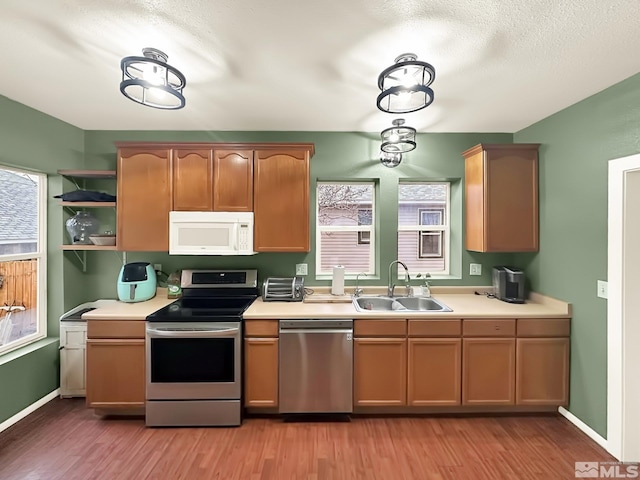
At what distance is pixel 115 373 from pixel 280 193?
1.97 m

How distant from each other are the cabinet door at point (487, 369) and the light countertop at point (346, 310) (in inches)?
9.3

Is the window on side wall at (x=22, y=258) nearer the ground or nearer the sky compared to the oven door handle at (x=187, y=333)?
nearer the sky

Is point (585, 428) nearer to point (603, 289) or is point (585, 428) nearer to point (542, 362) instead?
point (542, 362)

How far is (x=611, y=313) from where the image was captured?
6.79ft

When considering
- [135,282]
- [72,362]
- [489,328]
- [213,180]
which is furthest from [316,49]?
[72,362]

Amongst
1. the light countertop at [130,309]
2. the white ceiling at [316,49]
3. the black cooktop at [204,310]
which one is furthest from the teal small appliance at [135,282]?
the white ceiling at [316,49]

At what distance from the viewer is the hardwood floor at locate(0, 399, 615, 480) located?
6.26ft

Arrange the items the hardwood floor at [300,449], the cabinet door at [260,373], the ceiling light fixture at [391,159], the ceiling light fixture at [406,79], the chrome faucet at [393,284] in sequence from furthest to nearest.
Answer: the chrome faucet at [393,284]
the ceiling light fixture at [391,159]
the cabinet door at [260,373]
the hardwood floor at [300,449]
the ceiling light fixture at [406,79]

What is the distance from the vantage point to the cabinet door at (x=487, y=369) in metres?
2.43

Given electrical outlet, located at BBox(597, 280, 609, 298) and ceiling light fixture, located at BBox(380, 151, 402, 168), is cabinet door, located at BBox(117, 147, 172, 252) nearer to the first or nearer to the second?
ceiling light fixture, located at BBox(380, 151, 402, 168)

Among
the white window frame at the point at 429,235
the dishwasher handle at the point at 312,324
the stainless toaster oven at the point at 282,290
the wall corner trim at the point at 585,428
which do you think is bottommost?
the wall corner trim at the point at 585,428

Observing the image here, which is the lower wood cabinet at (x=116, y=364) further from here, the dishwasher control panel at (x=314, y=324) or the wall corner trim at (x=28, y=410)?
the dishwasher control panel at (x=314, y=324)

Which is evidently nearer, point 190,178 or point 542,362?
point 542,362

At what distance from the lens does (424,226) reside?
3.29m
